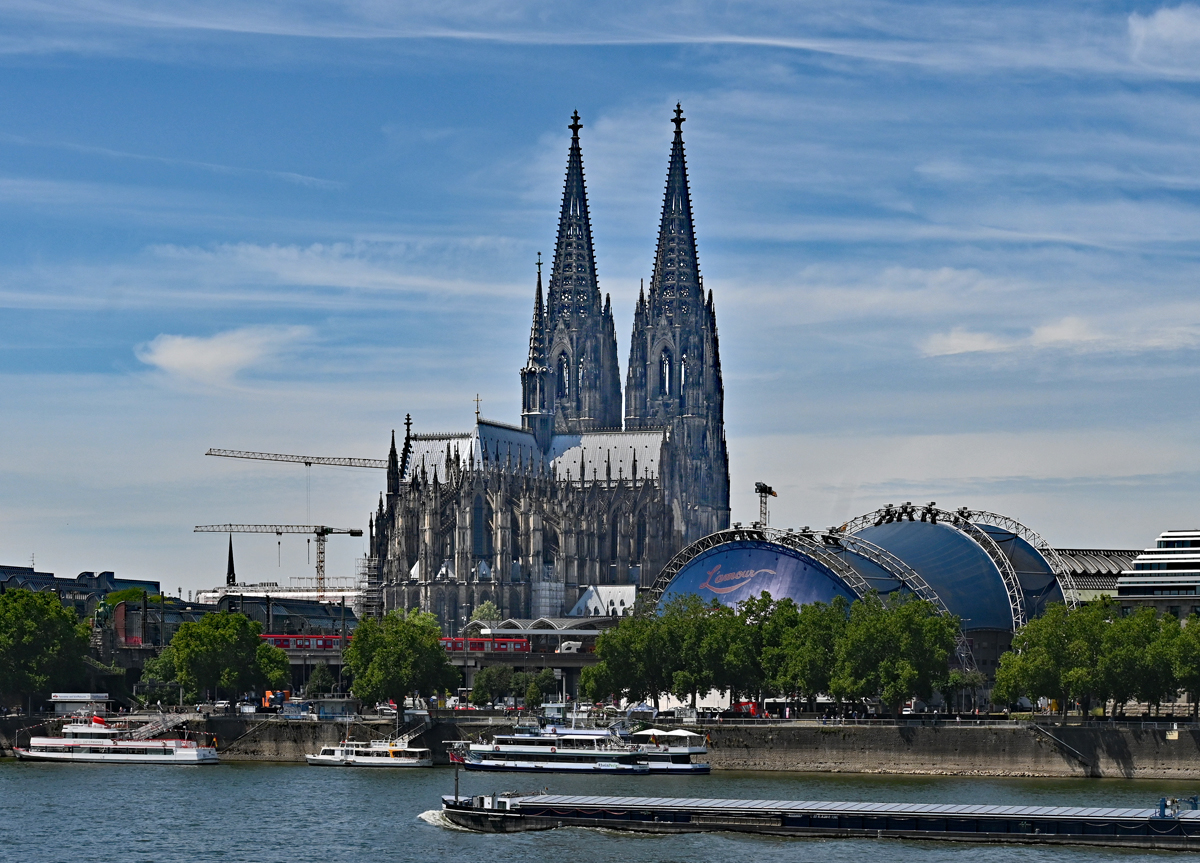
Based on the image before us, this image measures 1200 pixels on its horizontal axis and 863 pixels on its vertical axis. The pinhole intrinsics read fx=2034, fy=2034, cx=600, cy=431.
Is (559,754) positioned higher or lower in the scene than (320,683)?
lower

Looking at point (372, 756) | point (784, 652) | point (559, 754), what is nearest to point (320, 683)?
point (372, 756)

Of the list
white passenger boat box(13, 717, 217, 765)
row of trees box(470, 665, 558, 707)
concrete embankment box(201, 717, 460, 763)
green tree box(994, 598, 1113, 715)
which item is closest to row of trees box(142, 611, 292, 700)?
concrete embankment box(201, 717, 460, 763)

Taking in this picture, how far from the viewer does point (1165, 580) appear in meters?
167

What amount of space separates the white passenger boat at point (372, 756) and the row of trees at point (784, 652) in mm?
20466

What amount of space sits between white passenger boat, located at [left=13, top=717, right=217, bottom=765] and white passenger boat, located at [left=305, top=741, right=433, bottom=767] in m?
8.18

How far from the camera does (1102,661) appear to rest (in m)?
130

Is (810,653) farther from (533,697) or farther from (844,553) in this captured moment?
(533,697)

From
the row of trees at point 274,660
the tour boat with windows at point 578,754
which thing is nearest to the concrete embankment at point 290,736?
the row of trees at point 274,660

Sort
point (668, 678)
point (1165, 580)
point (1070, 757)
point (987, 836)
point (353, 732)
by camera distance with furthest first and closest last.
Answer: point (1165, 580) → point (668, 678) → point (353, 732) → point (1070, 757) → point (987, 836)

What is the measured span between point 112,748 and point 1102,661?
68.0 meters

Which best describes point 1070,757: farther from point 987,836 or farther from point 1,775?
point 1,775

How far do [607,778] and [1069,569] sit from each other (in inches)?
2847

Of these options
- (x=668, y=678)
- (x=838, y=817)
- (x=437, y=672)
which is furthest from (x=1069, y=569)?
(x=838, y=817)

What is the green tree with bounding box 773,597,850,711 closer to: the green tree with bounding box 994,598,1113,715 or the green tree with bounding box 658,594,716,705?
the green tree with bounding box 658,594,716,705
